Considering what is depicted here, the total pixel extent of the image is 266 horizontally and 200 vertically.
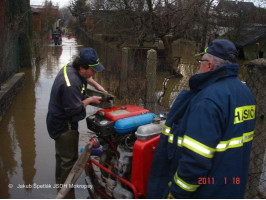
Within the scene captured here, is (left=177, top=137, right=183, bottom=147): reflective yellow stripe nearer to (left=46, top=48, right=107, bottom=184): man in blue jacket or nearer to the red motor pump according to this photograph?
the red motor pump

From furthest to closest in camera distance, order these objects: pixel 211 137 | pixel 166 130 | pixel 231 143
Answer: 1. pixel 166 130
2. pixel 231 143
3. pixel 211 137

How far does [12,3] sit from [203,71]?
9589mm

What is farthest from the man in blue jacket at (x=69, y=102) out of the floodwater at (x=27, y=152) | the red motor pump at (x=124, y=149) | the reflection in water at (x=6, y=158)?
the reflection in water at (x=6, y=158)

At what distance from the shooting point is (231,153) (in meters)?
1.94

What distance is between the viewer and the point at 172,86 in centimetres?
749

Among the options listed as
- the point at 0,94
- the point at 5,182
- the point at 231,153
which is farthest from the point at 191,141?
the point at 0,94

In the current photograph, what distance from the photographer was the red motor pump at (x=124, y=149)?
263 centimetres

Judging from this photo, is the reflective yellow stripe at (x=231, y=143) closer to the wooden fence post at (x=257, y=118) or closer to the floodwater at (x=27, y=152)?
the wooden fence post at (x=257, y=118)

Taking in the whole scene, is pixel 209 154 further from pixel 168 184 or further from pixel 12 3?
pixel 12 3

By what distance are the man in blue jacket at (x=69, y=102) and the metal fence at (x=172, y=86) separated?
1.02m

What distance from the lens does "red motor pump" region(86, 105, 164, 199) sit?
2635 mm

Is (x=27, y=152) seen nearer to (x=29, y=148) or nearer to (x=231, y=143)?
(x=29, y=148)

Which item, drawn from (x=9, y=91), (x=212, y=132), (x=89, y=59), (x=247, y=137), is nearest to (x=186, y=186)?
(x=212, y=132)

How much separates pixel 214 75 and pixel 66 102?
1889 mm
